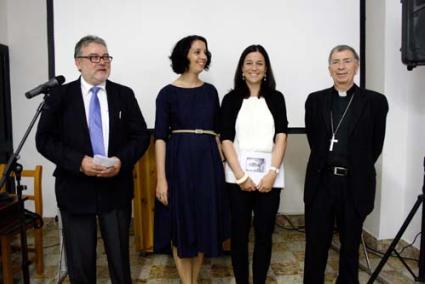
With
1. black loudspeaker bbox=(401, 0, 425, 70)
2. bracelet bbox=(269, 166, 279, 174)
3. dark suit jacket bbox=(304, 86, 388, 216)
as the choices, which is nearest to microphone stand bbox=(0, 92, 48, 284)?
bracelet bbox=(269, 166, 279, 174)

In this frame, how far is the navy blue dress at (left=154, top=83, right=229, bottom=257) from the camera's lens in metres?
1.96

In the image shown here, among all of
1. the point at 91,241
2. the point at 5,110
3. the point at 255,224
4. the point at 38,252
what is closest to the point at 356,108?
the point at 255,224

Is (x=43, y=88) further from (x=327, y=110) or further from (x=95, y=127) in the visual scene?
(x=327, y=110)

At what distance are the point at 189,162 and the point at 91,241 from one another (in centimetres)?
62

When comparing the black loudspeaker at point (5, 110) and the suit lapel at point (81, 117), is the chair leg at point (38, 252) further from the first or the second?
the suit lapel at point (81, 117)

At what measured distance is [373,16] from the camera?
2.91 metres

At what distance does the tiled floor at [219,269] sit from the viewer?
2.53m

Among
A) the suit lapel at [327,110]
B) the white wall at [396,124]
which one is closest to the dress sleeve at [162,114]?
the suit lapel at [327,110]

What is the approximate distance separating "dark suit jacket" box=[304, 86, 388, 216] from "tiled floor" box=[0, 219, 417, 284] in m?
0.86

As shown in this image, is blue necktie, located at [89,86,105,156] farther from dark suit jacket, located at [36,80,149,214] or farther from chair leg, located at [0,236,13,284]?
chair leg, located at [0,236,13,284]

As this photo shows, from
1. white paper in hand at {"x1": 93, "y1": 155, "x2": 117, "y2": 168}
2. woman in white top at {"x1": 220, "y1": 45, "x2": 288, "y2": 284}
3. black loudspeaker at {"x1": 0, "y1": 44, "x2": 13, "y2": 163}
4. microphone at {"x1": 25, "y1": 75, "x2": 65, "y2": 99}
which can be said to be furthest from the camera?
black loudspeaker at {"x1": 0, "y1": 44, "x2": 13, "y2": 163}

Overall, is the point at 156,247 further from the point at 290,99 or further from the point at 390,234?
the point at 390,234

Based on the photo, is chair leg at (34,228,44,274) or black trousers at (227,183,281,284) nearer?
black trousers at (227,183,281,284)

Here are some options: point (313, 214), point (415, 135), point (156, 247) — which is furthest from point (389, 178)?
point (156, 247)
